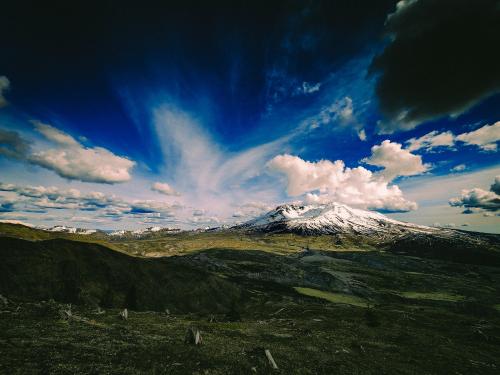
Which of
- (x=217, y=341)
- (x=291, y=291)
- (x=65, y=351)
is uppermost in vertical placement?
(x=65, y=351)

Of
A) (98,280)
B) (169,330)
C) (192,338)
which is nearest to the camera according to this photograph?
(192,338)

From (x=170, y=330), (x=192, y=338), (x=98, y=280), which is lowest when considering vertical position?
(x=170, y=330)

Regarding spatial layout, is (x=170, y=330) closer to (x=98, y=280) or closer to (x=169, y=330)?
(x=169, y=330)

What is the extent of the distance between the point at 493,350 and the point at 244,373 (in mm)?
44437

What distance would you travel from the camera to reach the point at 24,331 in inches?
802

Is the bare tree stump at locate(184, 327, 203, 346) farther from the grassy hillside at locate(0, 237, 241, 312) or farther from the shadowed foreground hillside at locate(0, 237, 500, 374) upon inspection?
the grassy hillside at locate(0, 237, 241, 312)

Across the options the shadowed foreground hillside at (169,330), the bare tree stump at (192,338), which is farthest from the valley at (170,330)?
the bare tree stump at (192,338)

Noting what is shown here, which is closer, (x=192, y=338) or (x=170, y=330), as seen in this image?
(x=192, y=338)

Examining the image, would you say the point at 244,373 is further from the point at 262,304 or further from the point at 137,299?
the point at 262,304

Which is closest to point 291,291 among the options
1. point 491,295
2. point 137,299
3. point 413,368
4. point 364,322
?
point 364,322

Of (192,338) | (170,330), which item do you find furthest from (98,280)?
(192,338)

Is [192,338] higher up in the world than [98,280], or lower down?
lower down

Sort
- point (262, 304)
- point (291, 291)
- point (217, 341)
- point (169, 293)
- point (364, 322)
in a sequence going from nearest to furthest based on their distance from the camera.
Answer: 1. point (217, 341)
2. point (364, 322)
3. point (169, 293)
4. point (262, 304)
5. point (291, 291)

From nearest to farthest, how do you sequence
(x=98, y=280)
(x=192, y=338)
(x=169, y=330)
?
(x=192, y=338)
(x=169, y=330)
(x=98, y=280)
